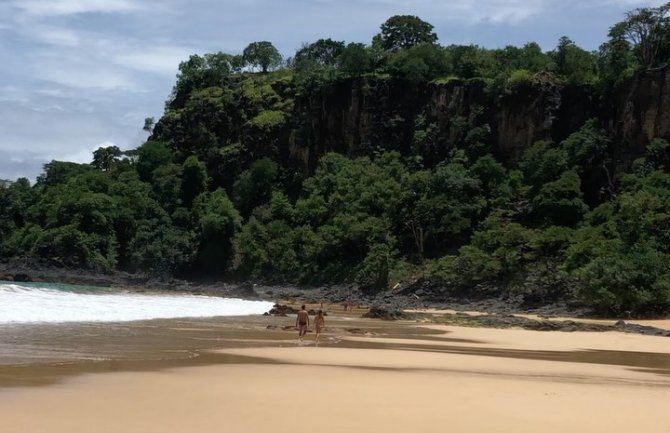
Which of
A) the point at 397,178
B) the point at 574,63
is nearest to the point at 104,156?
the point at 397,178

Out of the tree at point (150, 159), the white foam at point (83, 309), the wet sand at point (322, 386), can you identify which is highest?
the tree at point (150, 159)

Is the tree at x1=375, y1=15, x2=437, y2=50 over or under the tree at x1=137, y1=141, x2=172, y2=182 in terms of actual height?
over

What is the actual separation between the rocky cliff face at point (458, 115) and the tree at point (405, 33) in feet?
39.9

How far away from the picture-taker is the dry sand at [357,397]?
9.30m

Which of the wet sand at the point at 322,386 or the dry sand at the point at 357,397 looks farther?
the wet sand at the point at 322,386

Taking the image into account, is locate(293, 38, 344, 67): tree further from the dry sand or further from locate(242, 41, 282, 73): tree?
the dry sand

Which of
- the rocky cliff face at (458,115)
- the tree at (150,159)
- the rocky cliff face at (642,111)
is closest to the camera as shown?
the rocky cliff face at (642,111)

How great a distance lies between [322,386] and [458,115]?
197ft

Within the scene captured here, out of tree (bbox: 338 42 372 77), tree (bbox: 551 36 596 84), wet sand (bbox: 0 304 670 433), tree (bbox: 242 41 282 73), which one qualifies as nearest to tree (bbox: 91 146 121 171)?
tree (bbox: 242 41 282 73)

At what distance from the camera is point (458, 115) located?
229ft

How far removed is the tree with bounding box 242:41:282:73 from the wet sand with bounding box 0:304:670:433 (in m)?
82.7

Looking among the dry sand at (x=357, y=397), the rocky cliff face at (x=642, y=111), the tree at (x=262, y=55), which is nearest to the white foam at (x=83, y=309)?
the dry sand at (x=357, y=397)

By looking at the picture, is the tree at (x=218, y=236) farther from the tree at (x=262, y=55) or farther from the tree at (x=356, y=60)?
the tree at (x=262, y=55)

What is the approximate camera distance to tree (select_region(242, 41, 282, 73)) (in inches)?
3952
